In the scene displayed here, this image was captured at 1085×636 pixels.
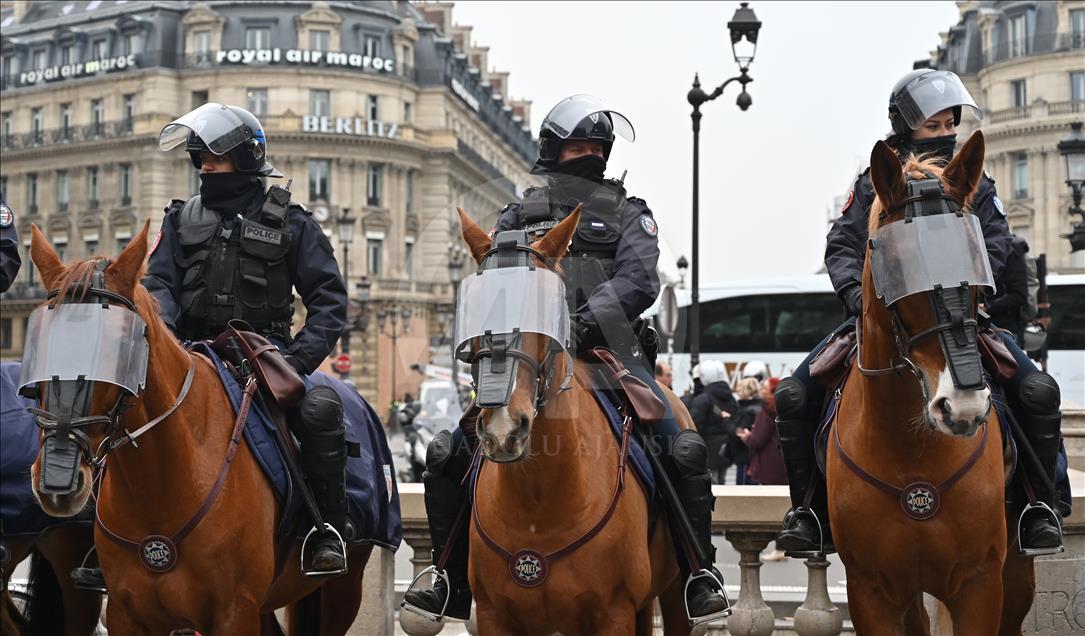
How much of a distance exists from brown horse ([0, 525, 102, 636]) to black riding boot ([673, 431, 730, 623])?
10.6 feet

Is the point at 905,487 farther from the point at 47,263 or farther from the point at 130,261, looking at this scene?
the point at 47,263

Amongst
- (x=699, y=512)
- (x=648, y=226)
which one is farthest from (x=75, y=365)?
(x=699, y=512)

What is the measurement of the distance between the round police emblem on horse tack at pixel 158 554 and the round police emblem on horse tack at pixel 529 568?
4.59 feet

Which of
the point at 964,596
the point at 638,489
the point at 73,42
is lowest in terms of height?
the point at 964,596

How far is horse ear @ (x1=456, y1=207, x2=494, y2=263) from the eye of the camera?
5.02m

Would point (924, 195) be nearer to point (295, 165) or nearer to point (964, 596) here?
point (964, 596)

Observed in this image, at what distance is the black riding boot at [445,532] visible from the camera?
588 cm

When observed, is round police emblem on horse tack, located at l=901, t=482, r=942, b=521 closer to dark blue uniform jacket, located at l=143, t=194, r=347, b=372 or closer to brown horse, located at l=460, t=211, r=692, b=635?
brown horse, located at l=460, t=211, r=692, b=635

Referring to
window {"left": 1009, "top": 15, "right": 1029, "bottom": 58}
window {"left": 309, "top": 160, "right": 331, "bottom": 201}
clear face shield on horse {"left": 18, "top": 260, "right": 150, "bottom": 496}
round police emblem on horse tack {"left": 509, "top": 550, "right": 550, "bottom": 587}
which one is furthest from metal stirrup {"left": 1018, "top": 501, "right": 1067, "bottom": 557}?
window {"left": 309, "top": 160, "right": 331, "bottom": 201}

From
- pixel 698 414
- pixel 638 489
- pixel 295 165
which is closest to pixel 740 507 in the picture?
pixel 638 489

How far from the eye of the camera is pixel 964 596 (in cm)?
533

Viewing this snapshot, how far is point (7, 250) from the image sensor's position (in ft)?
22.7

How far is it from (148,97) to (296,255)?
6442 centimetres

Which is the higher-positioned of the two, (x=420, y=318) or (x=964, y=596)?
Answer: (x=420, y=318)
